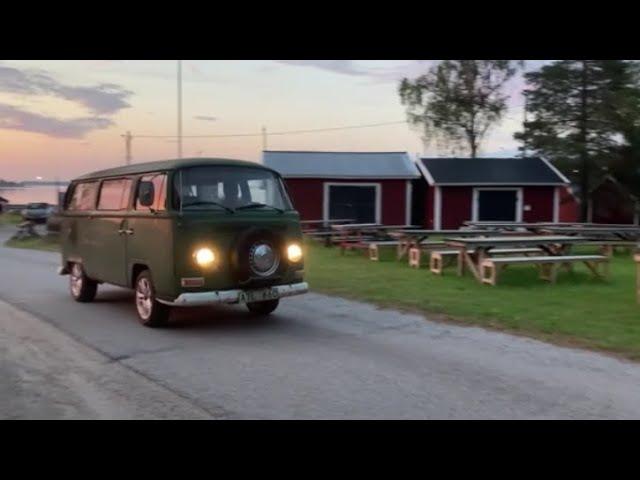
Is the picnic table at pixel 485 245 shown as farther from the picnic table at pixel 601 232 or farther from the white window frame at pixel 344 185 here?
the white window frame at pixel 344 185

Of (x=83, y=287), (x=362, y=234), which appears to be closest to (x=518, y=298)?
(x=83, y=287)

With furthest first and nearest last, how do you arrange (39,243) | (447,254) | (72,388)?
(39,243)
(447,254)
(72,388)

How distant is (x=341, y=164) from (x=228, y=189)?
21062 millimetres

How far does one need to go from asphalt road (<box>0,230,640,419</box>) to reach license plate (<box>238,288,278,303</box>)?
395mm

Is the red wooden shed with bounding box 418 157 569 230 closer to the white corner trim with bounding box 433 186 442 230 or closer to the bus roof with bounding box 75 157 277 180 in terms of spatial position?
the white corner trim with bounding box 433 186 442 230

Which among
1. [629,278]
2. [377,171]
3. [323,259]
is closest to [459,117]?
[377,171]

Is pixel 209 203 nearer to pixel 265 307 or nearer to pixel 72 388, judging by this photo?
pixel 265 307

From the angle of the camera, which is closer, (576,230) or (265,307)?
(265,307)

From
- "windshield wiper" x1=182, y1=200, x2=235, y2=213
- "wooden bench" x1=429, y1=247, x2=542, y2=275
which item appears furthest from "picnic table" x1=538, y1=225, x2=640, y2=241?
"windshield wiper" x1=182, y1=200, x2=235, y2=213

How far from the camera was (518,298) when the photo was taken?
1043 cm

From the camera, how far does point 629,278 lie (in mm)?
13555

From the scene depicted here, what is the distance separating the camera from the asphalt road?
503 centimetres

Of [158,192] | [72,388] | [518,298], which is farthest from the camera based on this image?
[518,298]

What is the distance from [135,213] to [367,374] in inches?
169
